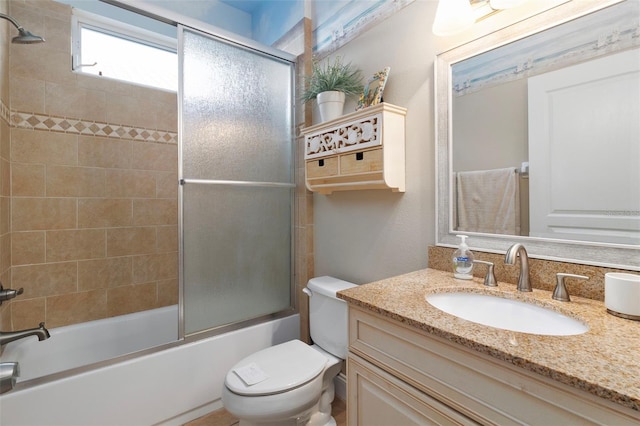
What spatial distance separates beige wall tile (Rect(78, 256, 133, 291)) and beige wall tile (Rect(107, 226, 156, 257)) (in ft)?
0.18

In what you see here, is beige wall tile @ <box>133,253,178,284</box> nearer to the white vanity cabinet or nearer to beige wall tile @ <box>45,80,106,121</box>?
beige wall tile @ <box>45,80,106,121</box>

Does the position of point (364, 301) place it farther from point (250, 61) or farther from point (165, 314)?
point (165, 314)

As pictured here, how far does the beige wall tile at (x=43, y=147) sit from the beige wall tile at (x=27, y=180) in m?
0.04

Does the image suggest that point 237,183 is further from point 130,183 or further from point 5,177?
point 5,177

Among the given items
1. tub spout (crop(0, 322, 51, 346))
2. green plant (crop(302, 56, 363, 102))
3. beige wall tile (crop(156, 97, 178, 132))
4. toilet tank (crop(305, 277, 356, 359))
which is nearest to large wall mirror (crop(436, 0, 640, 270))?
green plant (crop(302, 56, 363, 102))

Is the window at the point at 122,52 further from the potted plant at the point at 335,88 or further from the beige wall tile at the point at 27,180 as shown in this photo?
the potted plant at the point at 335,88

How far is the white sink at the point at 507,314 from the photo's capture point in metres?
0.82

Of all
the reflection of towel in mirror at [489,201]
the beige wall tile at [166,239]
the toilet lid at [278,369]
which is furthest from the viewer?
the beige wall tile at [166,239]

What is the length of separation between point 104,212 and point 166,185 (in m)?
0.44

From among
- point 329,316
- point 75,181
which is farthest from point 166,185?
point 329,316

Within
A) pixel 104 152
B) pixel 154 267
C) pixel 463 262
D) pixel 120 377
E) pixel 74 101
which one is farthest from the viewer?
pixel 154 267

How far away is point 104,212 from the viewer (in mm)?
2043

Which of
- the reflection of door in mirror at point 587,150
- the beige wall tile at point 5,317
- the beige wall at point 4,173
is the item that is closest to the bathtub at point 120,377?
the beige wall tile at point 5,317

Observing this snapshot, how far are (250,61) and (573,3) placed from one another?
1568mm
